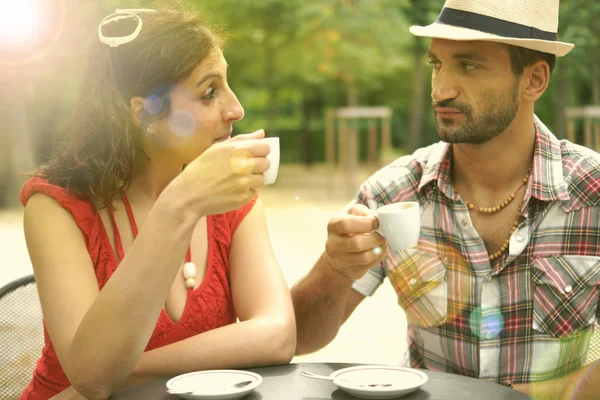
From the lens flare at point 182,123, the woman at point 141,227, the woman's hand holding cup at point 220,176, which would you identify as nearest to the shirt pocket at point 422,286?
the woman at point 141,227

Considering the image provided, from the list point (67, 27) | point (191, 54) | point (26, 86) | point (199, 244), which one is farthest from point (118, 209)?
point (26, 86)

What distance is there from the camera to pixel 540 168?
2.17m

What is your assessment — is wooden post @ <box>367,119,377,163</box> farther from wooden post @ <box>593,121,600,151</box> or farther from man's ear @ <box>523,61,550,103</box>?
man's ear @ <box>523,61,550,103</box>

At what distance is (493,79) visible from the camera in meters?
2.22

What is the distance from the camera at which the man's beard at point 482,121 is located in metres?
2.17

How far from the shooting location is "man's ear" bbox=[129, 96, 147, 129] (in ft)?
6.46

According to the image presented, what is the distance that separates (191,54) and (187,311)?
65 centimetres

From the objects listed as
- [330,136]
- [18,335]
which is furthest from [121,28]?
[330,136]

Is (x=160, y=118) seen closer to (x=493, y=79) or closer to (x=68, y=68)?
(x=493, y=79)

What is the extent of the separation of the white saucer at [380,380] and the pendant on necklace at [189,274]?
21.1 inches

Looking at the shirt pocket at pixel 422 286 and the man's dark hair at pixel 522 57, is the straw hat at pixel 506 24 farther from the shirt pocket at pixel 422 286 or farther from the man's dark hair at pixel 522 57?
the shirt pocket at pixel 422 286

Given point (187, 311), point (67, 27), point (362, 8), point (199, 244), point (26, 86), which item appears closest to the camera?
point (187, 311)

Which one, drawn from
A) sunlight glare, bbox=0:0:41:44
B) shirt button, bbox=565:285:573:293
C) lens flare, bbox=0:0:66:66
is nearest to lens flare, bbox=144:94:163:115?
shirt button, bbox=565:285:573:293

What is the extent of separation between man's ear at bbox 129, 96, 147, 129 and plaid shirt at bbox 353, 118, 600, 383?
2.87ft
